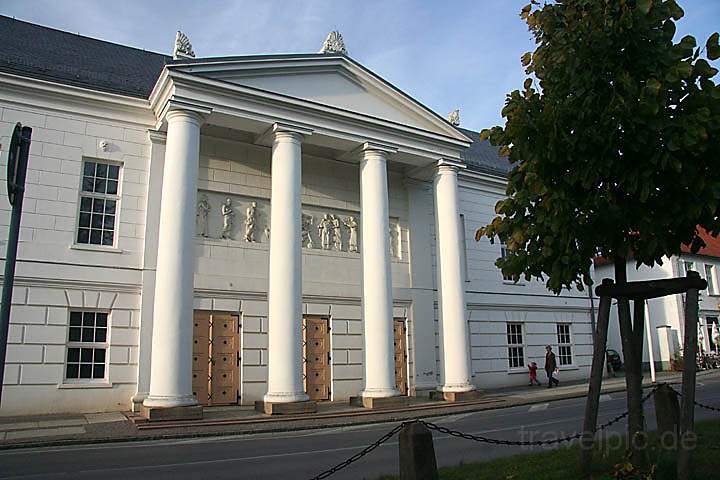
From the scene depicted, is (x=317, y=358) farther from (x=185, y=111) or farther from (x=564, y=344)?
(x=564, y=344)

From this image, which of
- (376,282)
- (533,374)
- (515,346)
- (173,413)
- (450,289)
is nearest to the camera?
(173,413)

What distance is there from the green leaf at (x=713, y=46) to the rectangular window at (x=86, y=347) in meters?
15.9

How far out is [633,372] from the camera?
7477mm

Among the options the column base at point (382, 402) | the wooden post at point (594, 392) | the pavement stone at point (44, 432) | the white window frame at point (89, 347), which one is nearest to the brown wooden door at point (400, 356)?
the column base at point (382, 402)

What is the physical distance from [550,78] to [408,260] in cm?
1624

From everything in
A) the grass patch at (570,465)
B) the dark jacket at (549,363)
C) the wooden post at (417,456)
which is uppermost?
the dark jacket at (549,363)

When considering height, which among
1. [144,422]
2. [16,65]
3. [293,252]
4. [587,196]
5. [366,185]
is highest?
[16,65]

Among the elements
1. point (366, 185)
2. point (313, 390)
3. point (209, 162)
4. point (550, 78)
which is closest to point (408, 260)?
point (366, 185)

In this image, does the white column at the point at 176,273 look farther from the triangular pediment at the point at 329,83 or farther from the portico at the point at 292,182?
the triangular pediment at the point at 329,83

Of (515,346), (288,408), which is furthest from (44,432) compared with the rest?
(515,346)

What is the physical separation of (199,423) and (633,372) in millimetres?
10386

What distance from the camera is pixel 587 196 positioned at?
7.24 meters

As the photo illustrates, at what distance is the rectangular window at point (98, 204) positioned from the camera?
17750 millimetres

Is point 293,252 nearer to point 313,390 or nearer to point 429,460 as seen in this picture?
point 313,390
